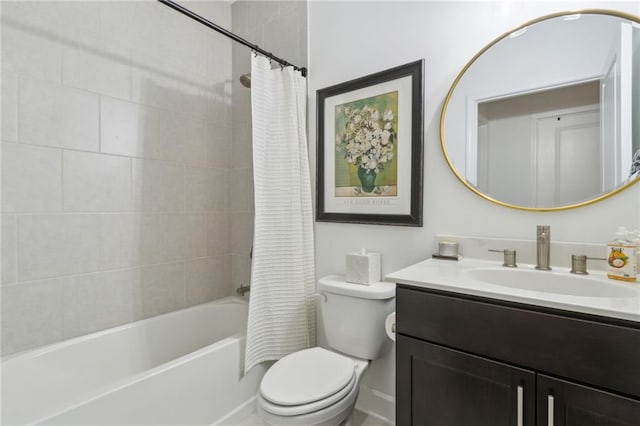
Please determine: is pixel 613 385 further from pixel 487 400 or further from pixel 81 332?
pixel 81 332

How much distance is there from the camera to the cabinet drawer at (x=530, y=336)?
0.73 metres

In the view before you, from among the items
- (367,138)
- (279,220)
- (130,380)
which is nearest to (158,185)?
(279,220)

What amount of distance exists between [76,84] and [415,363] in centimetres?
205

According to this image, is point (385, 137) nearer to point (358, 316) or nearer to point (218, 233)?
point (358, 316)

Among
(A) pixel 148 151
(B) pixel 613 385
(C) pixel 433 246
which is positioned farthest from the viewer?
(A) pixel 148 151

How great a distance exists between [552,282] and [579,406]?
1.43ft

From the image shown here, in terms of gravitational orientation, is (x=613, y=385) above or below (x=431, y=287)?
below

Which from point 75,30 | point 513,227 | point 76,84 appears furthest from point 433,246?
point 75,30

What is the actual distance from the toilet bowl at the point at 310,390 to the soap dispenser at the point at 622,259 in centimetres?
100

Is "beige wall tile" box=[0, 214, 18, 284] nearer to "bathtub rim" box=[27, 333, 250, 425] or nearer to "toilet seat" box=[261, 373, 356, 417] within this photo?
"bathtub rim" box=[27, 333, 250, 425]

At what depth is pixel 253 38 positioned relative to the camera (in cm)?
226

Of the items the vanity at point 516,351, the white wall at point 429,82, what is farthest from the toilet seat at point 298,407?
the white wall at point 429,82

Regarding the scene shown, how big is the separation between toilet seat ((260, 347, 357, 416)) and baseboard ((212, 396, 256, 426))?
0.50 metres

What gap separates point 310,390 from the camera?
1.21 metres
